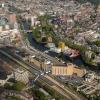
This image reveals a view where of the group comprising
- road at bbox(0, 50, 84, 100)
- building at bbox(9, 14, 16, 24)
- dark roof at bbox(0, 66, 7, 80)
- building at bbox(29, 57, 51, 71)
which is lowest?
road at bbox(0, 50, 84, 100)

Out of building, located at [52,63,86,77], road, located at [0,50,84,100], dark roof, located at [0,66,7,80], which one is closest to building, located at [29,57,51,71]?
road, located at [0,50,84,100]

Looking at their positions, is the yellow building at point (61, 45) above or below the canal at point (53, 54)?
above

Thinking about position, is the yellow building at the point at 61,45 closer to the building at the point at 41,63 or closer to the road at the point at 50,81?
the building at the point at 41,63

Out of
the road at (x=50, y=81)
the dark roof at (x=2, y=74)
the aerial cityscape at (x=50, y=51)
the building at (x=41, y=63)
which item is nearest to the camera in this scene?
the road at (x=50, y=81)

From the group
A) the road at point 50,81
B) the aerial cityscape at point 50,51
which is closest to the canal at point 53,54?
the aerial cityscape at point 50,51

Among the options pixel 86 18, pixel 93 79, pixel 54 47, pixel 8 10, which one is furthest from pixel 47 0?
pixel 93 79

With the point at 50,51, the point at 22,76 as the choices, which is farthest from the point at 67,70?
the point at 50,51

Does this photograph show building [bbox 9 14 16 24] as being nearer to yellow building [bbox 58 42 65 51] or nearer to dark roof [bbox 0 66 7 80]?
yellow building [bbox 58 42 65 51]

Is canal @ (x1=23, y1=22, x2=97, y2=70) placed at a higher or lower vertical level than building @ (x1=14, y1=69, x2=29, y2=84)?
lower
